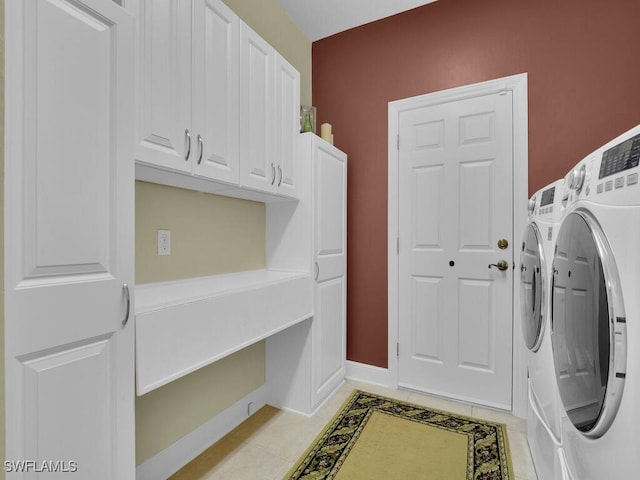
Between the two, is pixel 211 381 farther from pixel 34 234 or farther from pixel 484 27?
pixel 484 27

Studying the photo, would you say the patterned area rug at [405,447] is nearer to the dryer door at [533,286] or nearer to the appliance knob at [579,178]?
the dryer door at [533,286]

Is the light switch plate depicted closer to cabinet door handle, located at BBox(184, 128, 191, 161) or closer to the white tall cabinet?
cabinet door handle, located at BBox(184, 128, 191, 161)

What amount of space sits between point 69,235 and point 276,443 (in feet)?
5.14

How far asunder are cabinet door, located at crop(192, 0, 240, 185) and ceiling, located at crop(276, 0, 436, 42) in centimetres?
111

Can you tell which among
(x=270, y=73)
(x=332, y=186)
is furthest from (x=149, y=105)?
(x=332, y=186)

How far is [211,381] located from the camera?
1.88 meters

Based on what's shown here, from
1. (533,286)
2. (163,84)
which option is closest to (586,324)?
(533,286)

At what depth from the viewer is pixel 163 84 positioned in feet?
4.20

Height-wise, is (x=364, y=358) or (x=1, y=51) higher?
(x=1, y=51)

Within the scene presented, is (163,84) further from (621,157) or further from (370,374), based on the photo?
(370,374)

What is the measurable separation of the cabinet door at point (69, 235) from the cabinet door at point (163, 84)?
0.21 meters

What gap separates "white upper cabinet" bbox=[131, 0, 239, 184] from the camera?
1.22 metres

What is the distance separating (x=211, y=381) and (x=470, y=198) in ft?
6.65

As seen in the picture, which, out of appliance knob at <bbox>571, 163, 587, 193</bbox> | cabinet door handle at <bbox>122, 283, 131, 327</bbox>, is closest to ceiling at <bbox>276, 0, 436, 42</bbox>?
appliance knob at <bbox>571, 163, 587, 193</bbox>
